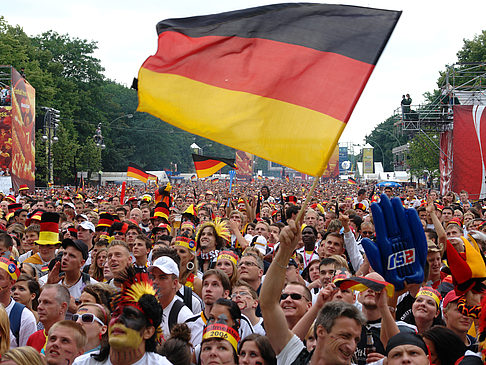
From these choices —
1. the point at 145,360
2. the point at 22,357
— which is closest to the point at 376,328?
the point at 145,360

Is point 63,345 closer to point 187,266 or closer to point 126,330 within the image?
point 126,330

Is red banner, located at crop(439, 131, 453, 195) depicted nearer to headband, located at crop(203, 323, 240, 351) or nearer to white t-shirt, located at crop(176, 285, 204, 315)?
white t-shirt, located at crop(176, 285, 204, 315)

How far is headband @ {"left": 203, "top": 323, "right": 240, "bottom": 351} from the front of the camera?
175 inches

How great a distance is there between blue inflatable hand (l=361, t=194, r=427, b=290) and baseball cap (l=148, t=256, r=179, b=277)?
2.36 metres

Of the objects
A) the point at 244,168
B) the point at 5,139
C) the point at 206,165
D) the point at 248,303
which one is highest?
the point at 5,139

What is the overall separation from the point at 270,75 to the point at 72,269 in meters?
3.60

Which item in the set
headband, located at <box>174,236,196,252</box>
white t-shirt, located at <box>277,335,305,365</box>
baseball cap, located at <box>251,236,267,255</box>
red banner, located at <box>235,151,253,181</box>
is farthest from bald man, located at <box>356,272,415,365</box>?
red banner, located at <box>235,151,253,181</box>

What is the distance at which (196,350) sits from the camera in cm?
495

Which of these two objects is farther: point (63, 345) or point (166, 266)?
point (166, 266)

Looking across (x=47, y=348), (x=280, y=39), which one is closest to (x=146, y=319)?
(x=47, y=348)

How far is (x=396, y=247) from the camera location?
14.1 ft

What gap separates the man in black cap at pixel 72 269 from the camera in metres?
7.11

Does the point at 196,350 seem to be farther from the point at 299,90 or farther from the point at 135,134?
the point at 135,134

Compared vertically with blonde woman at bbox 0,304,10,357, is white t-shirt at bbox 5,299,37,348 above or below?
below
